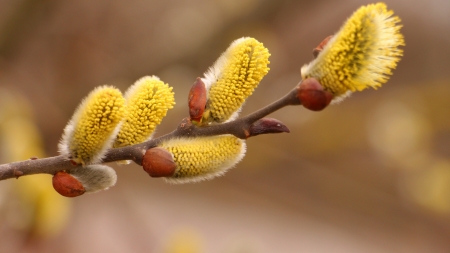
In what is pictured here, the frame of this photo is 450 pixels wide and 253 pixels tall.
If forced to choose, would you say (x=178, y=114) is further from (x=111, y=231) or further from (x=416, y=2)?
(x=416, y=2)

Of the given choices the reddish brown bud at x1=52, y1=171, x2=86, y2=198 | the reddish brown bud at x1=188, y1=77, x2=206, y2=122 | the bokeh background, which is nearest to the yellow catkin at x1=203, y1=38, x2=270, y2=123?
the reddish brown bud at x1=188, y1=77, x2=206, y2=122

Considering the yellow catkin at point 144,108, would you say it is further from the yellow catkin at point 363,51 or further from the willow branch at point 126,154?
the yellow catkin at point 363,51

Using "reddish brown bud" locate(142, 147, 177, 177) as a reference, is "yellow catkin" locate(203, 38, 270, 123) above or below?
above

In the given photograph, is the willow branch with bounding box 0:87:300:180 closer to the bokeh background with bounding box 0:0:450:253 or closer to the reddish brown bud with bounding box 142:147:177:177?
the reddish brown bud with bounding box 142:147:177:177

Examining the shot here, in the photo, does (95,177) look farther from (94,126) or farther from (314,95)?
(314,95)

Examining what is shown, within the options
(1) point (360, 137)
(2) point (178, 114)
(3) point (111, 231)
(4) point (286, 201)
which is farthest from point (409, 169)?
(3) point (111, 231)
